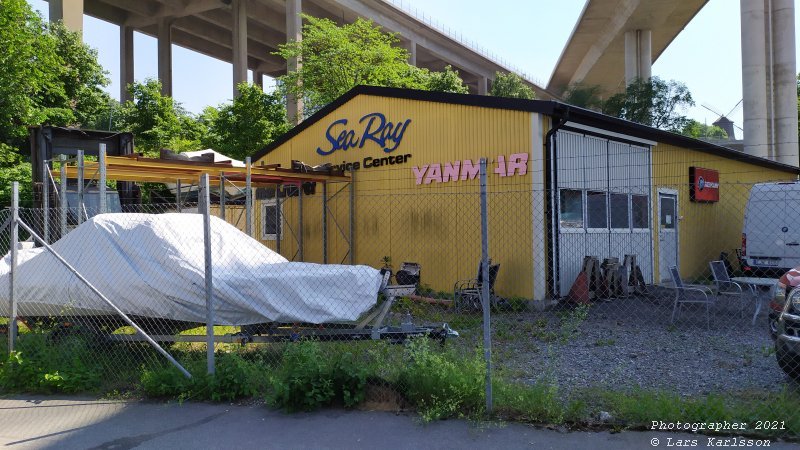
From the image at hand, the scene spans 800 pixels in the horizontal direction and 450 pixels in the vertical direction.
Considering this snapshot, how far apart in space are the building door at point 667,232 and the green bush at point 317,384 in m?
10.1

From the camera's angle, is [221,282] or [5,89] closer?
[221,282]

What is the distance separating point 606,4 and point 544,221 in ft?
103

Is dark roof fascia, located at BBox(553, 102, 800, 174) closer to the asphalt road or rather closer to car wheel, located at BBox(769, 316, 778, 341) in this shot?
car wheel, located at BBox(769, 316, 778, 341)

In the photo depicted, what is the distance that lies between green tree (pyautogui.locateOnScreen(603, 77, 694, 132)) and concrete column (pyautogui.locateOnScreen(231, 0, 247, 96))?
27163 millimetres

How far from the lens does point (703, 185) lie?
47.0 feet

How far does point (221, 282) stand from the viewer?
19.2 ft

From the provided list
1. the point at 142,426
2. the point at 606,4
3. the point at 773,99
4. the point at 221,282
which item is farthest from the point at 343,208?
the point at 606,4

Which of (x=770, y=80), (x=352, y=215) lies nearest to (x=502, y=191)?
(x=352, y=215)

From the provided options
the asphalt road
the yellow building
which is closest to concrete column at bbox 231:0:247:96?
the yellow building

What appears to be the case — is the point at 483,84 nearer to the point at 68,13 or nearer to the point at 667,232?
the point at 68,13

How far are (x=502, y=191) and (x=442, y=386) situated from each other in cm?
506

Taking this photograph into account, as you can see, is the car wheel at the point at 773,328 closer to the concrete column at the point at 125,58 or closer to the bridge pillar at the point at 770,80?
the bridge pillar at the point at 770,80

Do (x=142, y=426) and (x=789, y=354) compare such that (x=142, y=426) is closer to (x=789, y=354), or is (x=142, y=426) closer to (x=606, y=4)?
(x=789, y=354)

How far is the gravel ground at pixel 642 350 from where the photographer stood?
5.66 m
